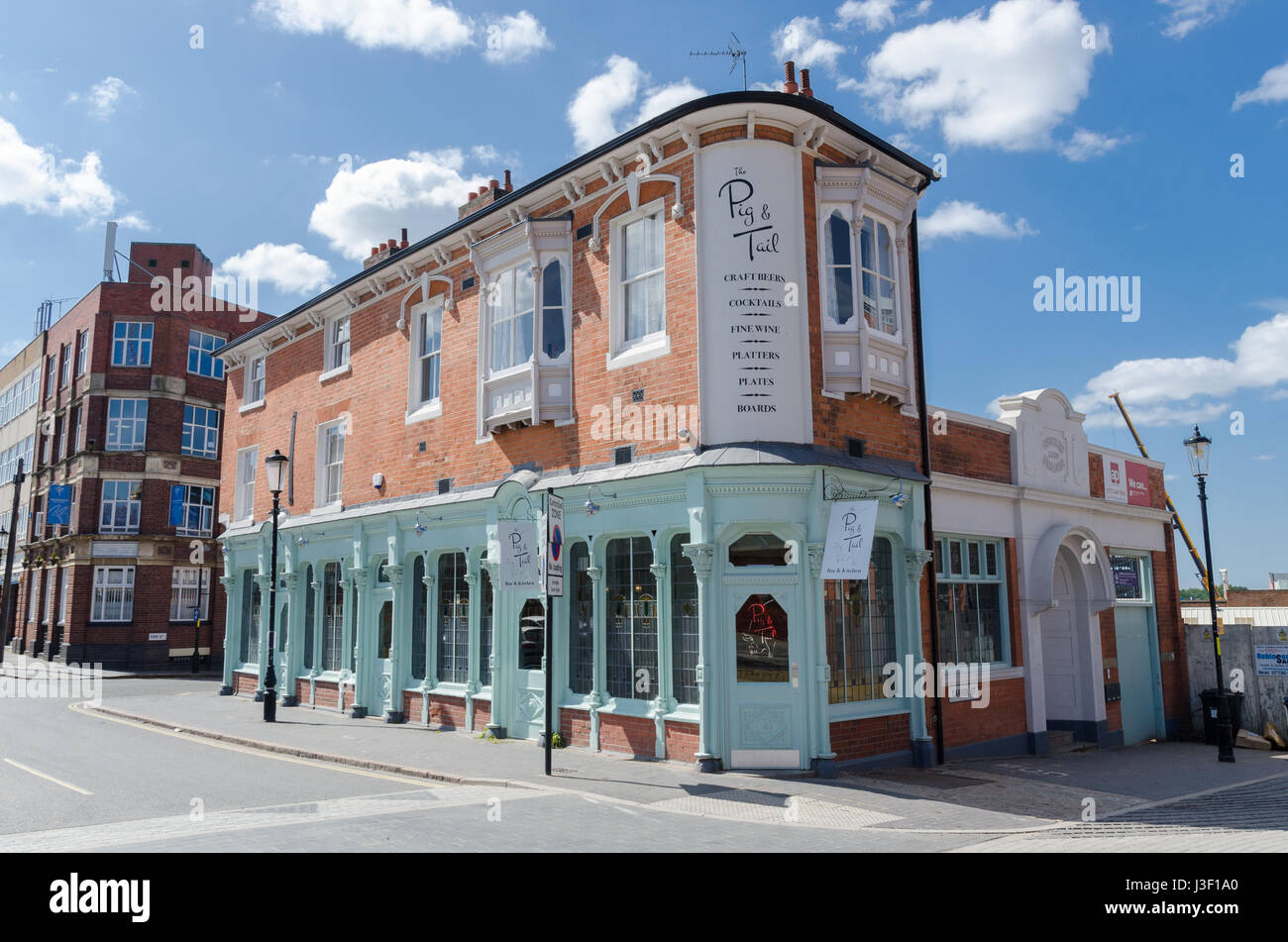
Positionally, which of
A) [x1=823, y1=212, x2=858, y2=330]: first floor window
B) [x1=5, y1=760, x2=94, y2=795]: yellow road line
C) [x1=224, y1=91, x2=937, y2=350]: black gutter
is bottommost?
[x1=5, y1=760, x2=94, y2=795]: yellow road line

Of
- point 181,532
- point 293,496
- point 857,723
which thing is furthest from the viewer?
point 181,532

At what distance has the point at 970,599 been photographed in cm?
1580

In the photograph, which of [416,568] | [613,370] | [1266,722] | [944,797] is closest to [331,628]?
[416,568]

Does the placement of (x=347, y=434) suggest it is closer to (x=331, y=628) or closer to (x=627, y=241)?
(x=331, y=628)

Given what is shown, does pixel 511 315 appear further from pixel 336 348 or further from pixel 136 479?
pixel 136 479

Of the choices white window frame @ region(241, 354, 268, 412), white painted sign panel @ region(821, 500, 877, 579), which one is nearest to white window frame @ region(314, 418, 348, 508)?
white window frame @ region(241, 354, 268, 412)

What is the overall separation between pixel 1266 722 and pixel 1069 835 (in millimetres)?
12922

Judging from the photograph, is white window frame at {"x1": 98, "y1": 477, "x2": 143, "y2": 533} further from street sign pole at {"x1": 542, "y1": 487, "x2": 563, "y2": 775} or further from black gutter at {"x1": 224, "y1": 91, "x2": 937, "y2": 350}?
street sign pole at {"x1": 542, "y1": 487, "x2": 563, "y2": 775}

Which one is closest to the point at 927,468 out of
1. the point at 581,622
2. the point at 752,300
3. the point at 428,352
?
the point at 752,300

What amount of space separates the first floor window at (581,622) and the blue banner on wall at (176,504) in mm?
29652

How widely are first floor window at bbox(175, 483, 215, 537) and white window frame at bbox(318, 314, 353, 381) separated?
20893 mm

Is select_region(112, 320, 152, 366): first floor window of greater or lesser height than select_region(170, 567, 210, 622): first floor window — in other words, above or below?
above

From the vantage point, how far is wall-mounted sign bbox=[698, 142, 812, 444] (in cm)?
1266

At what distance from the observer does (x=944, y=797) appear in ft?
36.3
